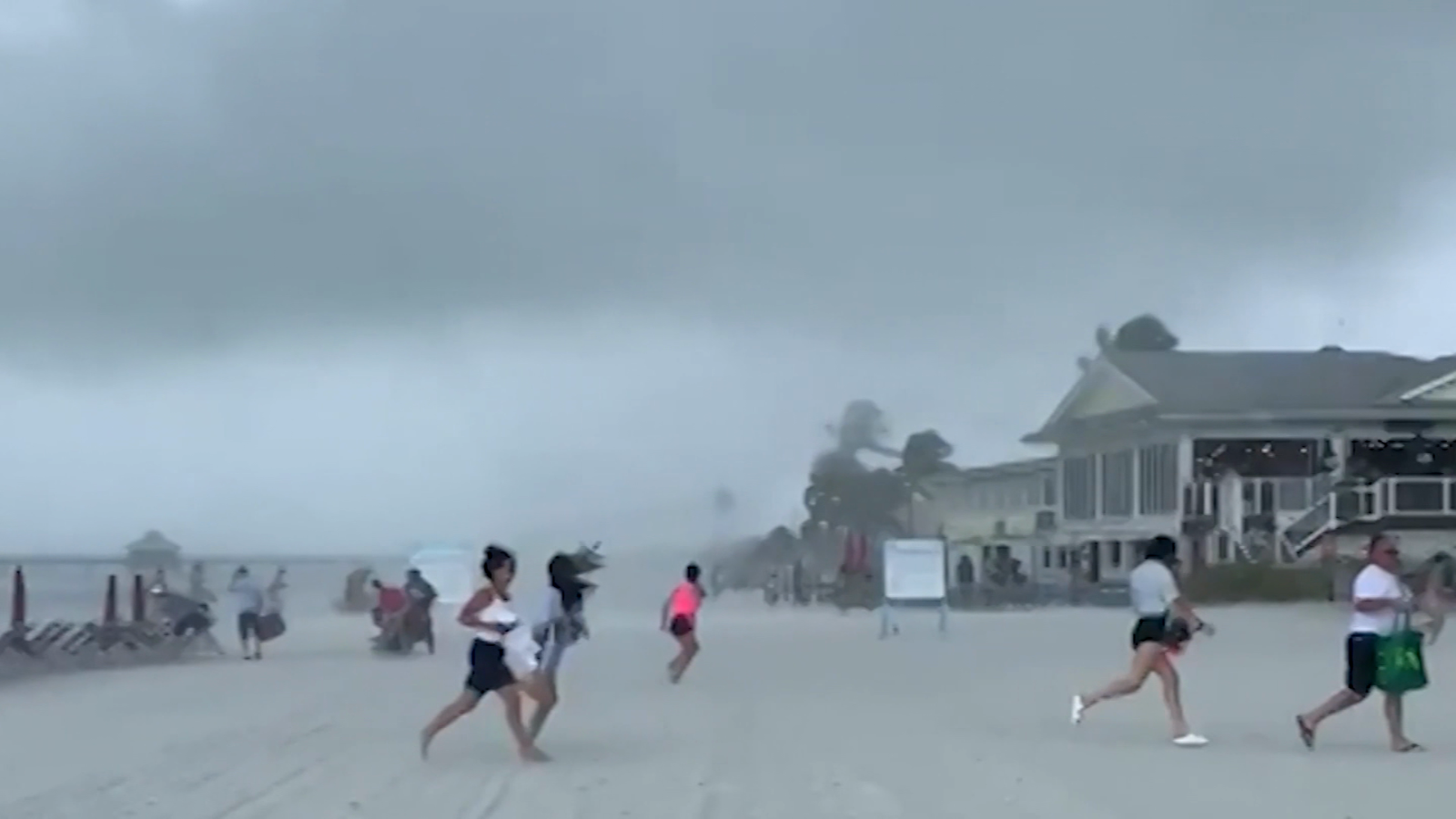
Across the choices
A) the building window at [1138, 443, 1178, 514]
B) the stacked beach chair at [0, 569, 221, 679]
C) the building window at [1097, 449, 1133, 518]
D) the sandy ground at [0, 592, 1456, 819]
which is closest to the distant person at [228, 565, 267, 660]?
the stacked beach chair at [0, 569, 221, 679]

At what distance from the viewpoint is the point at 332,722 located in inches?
809

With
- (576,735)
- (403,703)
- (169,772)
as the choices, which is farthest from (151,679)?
(169,772)

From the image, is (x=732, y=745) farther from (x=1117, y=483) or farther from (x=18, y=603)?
(x=1117, y=483)

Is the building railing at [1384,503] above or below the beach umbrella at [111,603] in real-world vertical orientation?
above

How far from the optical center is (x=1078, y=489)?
213ft

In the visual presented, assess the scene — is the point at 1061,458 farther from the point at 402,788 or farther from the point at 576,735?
the point at 402,788

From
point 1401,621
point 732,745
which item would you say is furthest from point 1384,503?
point 732,745

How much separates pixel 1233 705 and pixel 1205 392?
3665 cm

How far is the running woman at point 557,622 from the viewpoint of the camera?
1672 cm

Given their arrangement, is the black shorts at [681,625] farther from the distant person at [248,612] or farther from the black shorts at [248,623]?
the black shorts at [248,623]

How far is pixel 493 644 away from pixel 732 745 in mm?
2856

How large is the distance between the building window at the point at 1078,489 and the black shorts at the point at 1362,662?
46.4m


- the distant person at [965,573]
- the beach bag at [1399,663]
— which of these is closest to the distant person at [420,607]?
the beach bag at [1399,663]

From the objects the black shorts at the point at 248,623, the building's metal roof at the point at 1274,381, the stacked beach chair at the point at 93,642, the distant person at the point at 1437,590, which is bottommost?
the stacked beach chair at the point at 93,642
